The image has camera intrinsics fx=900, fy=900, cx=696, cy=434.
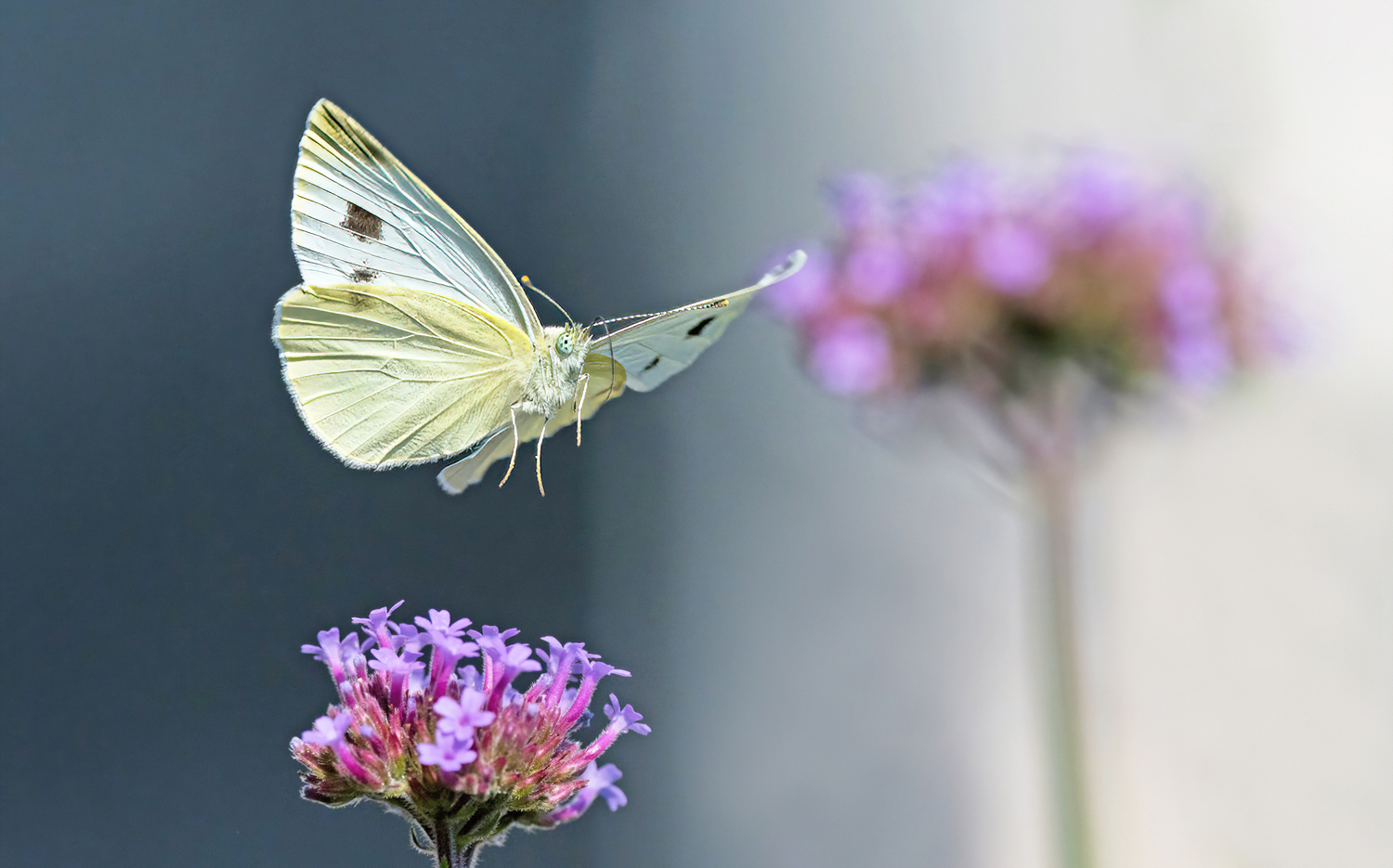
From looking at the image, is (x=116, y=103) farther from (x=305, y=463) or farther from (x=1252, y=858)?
(x=1252, y=858)

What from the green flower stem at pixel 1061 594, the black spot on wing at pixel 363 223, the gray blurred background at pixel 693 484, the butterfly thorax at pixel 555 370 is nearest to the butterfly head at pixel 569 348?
the butterfly thorax at pixel 555 370

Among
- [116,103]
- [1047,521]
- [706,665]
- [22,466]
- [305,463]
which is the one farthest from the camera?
[706,665]

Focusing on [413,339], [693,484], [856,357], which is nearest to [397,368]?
[413,339]

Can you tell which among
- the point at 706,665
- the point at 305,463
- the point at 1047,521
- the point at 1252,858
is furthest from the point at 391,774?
the point at 1252,858

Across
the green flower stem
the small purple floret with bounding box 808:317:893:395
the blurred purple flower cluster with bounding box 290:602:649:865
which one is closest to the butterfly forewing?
the small purple floret with bounding box 808:317:893:395

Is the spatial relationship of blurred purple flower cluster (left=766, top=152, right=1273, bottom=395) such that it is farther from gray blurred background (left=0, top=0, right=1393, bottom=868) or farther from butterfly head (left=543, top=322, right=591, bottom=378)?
gray blurred background (left=0, top=0, right=1393, bottom=868)

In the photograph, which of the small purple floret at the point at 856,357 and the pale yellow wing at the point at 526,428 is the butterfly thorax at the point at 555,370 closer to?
the pale yellow wing at the point at 526,428
